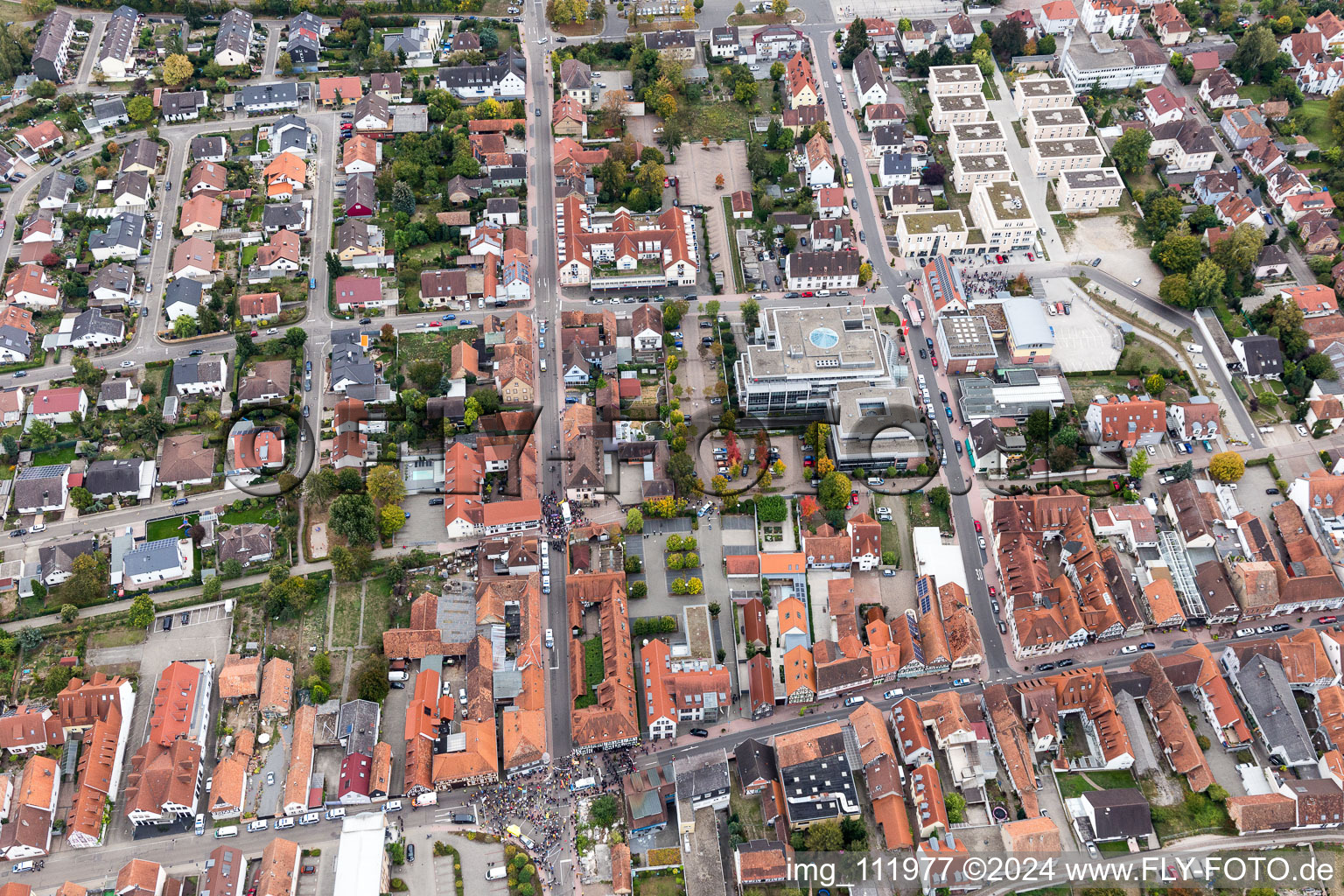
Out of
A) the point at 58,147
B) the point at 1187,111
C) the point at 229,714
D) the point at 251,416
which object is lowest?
the point at 229,714

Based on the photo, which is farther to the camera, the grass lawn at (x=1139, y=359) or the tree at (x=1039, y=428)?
the grass lawn at (x=1139, y=359)

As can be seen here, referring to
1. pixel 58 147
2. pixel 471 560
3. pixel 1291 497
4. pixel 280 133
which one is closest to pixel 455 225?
pixel 280 133

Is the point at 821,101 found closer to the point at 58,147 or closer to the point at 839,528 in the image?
the point at 839,528

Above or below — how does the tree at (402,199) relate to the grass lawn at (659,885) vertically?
above

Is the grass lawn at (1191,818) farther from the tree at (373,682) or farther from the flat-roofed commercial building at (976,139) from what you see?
the flat-roofed commercial building at (976,139)

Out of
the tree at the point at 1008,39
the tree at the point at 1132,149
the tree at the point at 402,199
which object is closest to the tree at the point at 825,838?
the tree at the point at 402,199

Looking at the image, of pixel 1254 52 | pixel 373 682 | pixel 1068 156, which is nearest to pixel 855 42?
pixel 1068 156
